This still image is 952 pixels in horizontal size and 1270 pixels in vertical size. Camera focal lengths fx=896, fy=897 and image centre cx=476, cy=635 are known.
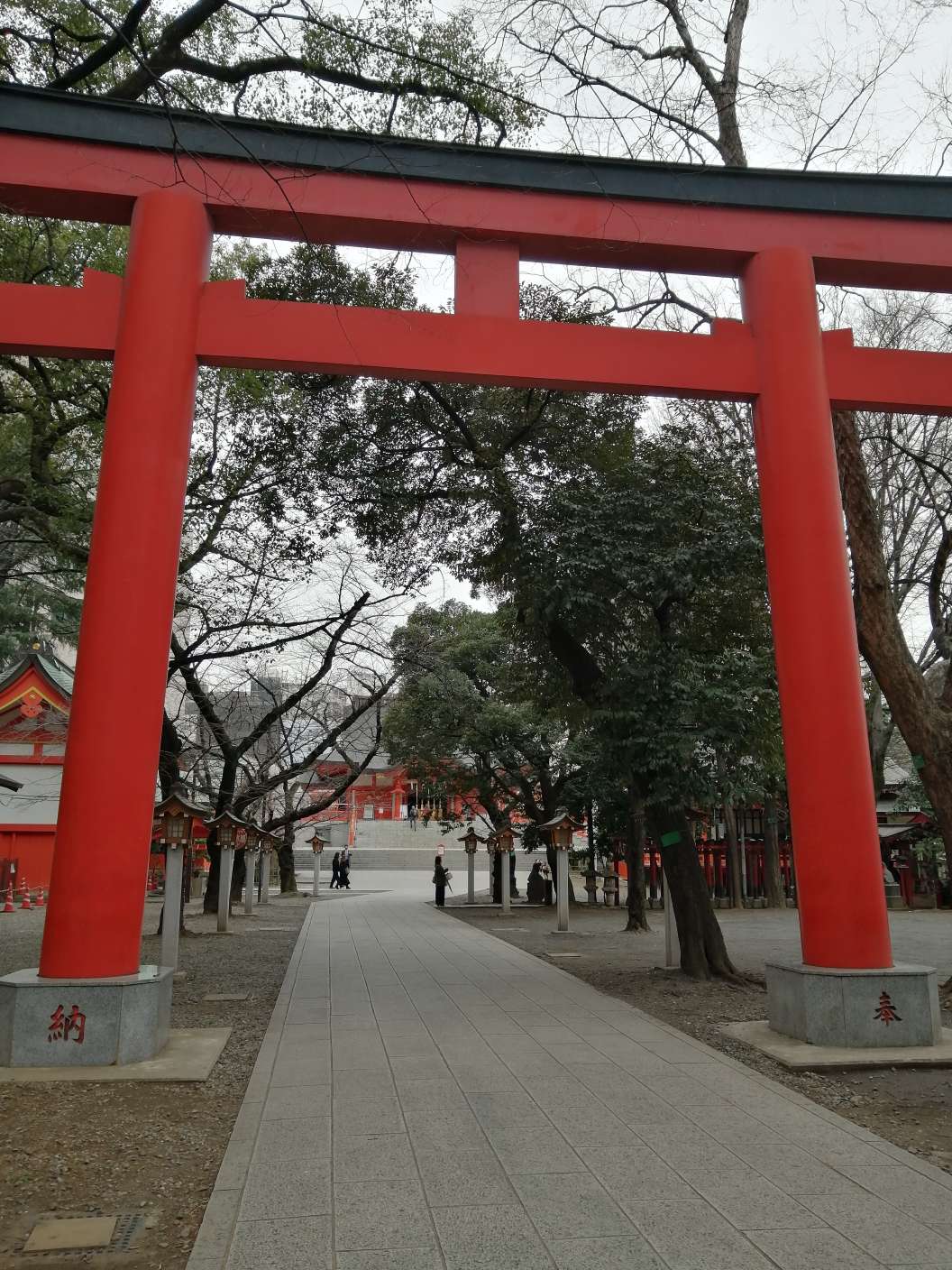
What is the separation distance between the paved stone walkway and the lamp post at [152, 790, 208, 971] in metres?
3.20

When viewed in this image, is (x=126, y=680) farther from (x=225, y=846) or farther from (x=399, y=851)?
(x=399, y=851)

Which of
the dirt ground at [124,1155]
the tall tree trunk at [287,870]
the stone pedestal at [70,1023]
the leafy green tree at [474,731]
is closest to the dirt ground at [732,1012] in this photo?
the dirt ground at [124,1155]

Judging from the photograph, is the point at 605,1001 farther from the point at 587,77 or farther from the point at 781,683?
the point at 587,77

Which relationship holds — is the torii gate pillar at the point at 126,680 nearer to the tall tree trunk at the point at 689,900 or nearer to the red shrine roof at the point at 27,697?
the tall tree trunk at the point at 689,900

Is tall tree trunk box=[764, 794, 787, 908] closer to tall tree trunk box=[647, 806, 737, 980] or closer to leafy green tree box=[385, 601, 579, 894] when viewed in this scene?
leafy green tree box=[385, 601, 579, 894]

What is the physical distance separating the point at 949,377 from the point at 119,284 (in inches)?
256

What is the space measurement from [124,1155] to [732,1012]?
5.42m

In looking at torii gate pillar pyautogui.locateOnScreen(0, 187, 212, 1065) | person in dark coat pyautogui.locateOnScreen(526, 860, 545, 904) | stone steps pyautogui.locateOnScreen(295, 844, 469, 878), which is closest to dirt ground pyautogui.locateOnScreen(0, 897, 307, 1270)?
torii gate pillar pyautogui.locateOnScreen(0, 187, 212, 1065)

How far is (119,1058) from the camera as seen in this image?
5395 mm

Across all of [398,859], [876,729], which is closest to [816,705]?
[876,729]

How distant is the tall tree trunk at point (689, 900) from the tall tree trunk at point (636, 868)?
586cm

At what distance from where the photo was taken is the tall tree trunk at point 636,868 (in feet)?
52.5

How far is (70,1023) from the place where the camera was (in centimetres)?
537

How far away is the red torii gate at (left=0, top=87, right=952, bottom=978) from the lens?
19.6ft
